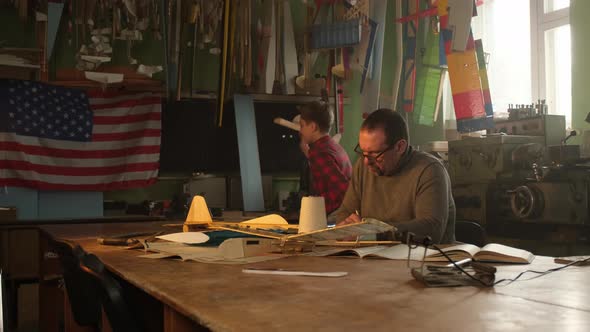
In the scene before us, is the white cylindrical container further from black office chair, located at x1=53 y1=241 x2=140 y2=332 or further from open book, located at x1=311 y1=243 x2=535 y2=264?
black office chair, located at x1=53 y1=241 x2=140 y2=332

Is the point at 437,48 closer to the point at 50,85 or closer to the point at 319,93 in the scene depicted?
the point at 319,93

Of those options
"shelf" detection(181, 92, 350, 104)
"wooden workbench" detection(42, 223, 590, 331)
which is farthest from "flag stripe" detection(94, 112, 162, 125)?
"wooden workbench" detection(42, 223, 590, 331)

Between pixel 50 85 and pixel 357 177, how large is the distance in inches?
120

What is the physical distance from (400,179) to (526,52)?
3.41 metres

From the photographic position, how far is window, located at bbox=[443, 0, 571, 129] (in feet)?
17.0

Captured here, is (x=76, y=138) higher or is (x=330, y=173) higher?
(x=76, y=138)

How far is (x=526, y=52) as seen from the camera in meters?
5.53

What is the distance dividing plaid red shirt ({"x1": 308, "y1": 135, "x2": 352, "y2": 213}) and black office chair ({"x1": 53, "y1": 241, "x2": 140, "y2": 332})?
1661mm

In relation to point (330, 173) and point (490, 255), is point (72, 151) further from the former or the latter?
point (490, 255)

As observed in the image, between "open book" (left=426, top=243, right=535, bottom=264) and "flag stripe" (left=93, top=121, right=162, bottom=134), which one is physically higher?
"flag stripe" (left=93, top=121, right=162, bottom=134)

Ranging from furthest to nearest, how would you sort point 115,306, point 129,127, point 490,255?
point 129,127
point 490,255
point 115,306

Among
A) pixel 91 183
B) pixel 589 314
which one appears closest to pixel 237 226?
pixel 589 314

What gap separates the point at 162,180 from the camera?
5.37 m

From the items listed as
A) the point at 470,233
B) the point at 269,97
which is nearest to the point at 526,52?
the point at 269,97
